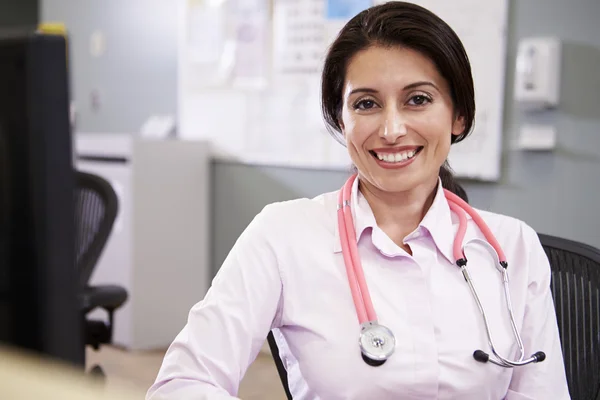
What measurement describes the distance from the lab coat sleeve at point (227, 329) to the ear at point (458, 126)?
1.30 ft

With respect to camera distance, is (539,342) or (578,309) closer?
(539,342)

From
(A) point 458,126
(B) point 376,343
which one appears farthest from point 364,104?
(B) point 376,343

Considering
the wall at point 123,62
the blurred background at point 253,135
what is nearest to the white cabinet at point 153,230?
the blurred background at point 253,135

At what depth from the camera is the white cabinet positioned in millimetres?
3248

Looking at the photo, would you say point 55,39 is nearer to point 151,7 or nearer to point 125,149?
point 125,149

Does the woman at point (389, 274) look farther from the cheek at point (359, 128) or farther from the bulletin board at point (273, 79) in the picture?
the bulletin board at point (273, 79)

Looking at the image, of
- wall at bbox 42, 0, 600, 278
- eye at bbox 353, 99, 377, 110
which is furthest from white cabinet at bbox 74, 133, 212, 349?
eye at bbox 353, 99, 377, 110

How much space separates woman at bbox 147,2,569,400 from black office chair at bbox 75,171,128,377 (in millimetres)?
959

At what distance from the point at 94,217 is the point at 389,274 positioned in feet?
3.92

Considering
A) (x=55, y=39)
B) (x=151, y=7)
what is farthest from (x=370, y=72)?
(x=151, y=7)

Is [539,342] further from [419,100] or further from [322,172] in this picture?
[322,172]

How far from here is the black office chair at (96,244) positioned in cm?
197

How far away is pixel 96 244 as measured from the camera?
2018 millimetres

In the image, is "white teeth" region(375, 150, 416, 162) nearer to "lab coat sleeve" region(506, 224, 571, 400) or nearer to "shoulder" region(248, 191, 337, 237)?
"shoulder" region(248, 191, 337, 237)
